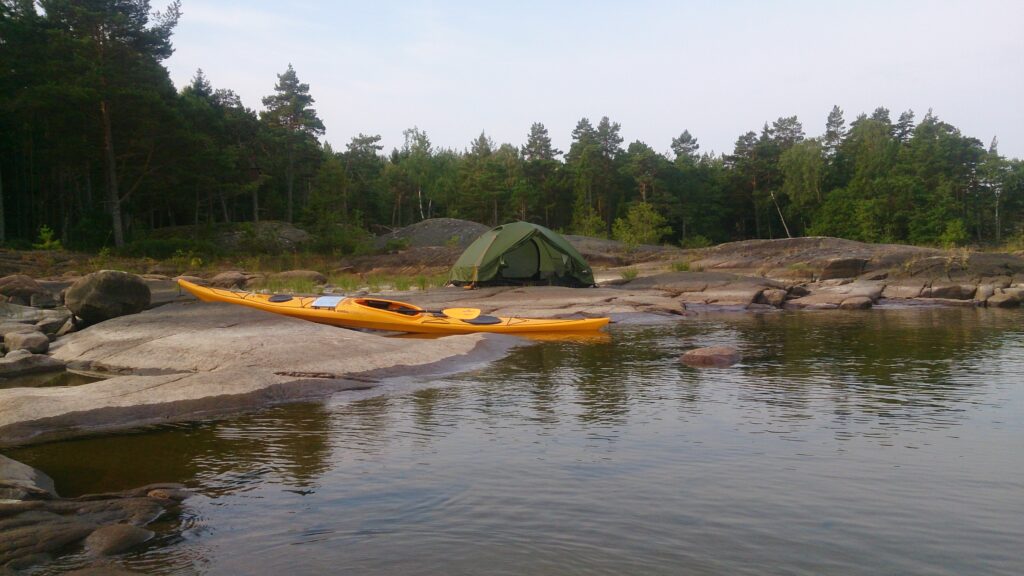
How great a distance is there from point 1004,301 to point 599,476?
2497 centimetres

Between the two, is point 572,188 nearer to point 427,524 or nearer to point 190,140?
point 190,140

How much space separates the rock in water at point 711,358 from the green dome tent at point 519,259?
13.6 meters

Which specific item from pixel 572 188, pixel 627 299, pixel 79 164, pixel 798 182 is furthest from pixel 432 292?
pixel 798 182

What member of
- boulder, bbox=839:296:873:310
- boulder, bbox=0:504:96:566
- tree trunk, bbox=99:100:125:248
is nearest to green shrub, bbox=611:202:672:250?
boulder, bbox=839:296:873:310

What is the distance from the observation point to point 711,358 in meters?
12.5

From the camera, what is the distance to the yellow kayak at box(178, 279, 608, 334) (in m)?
16.0

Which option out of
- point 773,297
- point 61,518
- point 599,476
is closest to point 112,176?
point 773,297

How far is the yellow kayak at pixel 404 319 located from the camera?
16.0 m

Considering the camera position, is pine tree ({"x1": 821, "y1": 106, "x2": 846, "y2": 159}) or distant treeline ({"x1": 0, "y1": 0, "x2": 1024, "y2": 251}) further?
pine tree ({"x1": 821, "y1": 106, "x2": 846, "y2": 159})

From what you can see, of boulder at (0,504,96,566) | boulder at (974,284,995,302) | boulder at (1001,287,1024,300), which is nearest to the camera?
boulder at (0,504,96,566)

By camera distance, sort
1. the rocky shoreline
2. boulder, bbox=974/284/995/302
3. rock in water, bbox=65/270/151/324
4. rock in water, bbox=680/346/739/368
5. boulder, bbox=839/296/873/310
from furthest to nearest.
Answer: boulder, bbox=974/284/995/302, boulder, bbox=839/296/873/310, rock in water, bbox=65/270/151/324, rock in water, bbox=680/346/739/368, the rocky shoreline

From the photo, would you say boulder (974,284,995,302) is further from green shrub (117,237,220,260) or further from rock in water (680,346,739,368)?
green shrub (117,237,220,260)

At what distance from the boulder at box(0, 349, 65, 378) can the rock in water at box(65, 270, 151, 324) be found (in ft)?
8.45

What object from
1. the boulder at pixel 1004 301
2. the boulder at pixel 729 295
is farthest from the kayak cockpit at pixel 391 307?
the boulder at pixel 1004 301
